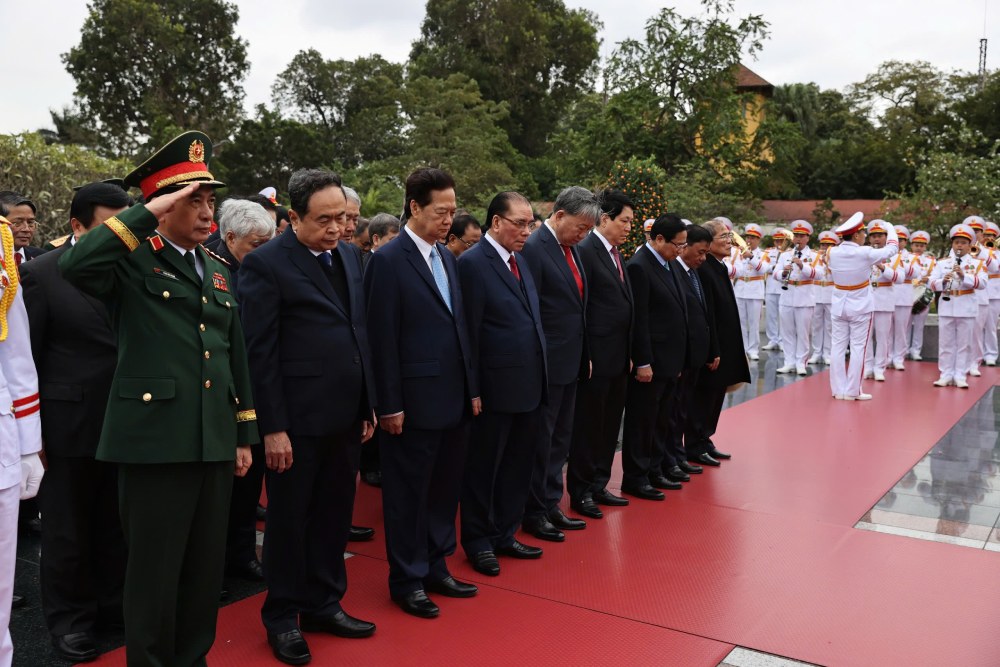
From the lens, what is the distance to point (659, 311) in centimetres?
581

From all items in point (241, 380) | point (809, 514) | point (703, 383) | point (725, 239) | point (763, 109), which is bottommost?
point (809, 514)

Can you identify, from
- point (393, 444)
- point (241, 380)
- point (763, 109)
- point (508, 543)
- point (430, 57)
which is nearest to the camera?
point (241, 380)

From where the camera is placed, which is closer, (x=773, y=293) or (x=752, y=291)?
(x=752, y=291)

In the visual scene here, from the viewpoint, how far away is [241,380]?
3059mm

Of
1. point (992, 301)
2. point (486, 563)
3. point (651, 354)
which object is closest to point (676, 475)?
point (651, 354)

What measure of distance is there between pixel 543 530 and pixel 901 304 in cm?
903

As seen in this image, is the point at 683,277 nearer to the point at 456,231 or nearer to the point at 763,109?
the point at 456,231

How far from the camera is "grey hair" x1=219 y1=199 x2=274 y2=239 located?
4.44m

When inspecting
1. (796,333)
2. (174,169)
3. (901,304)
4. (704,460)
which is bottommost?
(704,460)

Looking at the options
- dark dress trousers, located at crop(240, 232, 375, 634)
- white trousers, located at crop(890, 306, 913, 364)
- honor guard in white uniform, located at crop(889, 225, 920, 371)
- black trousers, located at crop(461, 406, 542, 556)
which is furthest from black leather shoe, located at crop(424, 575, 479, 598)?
white trousers, located at crop(890, 306, 913, 364)

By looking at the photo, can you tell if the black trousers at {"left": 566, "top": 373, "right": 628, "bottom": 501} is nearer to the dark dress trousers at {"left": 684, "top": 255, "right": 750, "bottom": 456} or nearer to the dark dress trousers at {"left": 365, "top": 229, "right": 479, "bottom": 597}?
the dark dress trousers at {"left": 684, "top": 255, "right": 750, "bottom": 456}

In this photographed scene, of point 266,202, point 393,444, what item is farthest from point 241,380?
point 266,202

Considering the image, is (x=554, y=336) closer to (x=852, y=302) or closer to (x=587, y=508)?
(x=587, y=508)

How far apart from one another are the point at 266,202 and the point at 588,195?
2.14 m
